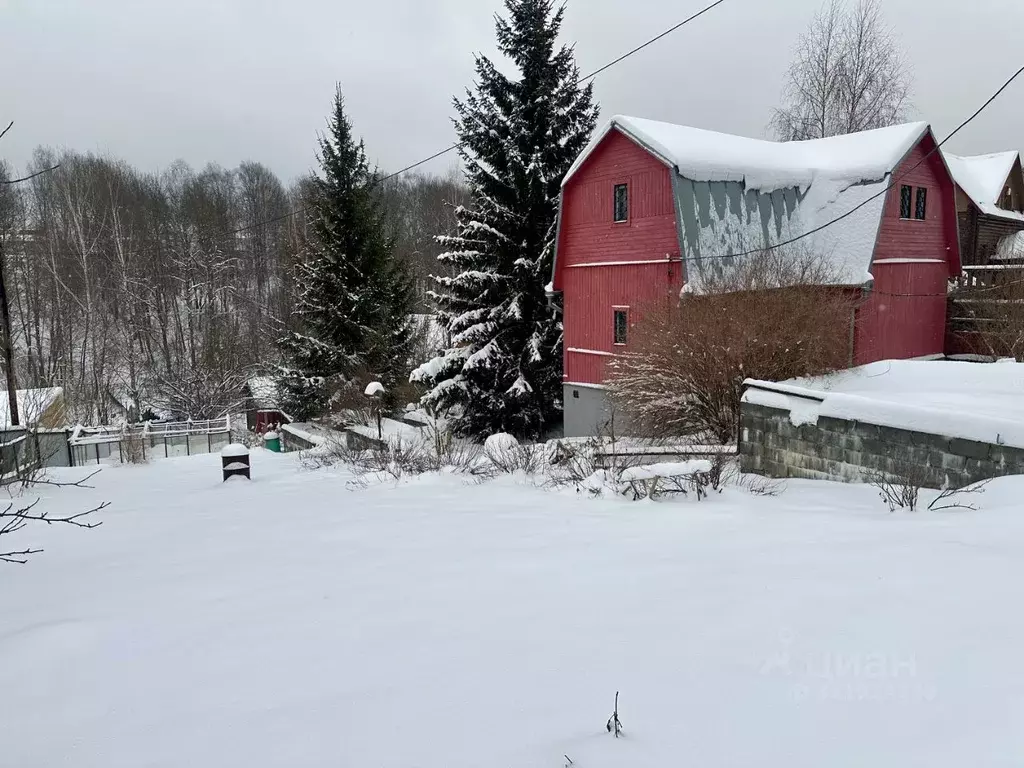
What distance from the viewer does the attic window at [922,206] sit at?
16750mm

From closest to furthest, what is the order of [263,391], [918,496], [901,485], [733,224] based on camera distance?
[918,496]
[901,485]
[733,224]
[263,391]

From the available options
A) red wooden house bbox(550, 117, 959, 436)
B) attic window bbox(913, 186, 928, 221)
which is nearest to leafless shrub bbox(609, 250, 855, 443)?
red wooden house bbox(550, 117, 959, 436)

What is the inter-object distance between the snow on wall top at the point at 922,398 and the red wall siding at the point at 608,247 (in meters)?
4.79

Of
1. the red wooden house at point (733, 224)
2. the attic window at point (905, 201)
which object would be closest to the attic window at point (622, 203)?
the red wooden house at point (733, 224)

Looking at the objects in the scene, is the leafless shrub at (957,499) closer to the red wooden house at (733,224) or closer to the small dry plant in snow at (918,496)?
the small dry plant in snow at (918,496)

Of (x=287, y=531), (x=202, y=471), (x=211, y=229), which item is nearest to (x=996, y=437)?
(x=287, y=531)

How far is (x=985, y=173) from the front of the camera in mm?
22906

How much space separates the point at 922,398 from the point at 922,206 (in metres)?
11.7

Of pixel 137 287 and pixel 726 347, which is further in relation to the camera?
pixel 137 287

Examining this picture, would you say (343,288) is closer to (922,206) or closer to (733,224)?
(733,224)

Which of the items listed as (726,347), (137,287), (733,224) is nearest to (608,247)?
(733,224)

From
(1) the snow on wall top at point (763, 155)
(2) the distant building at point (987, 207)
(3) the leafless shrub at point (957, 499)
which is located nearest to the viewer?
(3) the leafless shrub at point (957, 499)

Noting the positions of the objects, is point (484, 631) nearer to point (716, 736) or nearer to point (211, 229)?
point (716, 736)

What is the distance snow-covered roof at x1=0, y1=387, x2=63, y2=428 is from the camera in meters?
18.7
